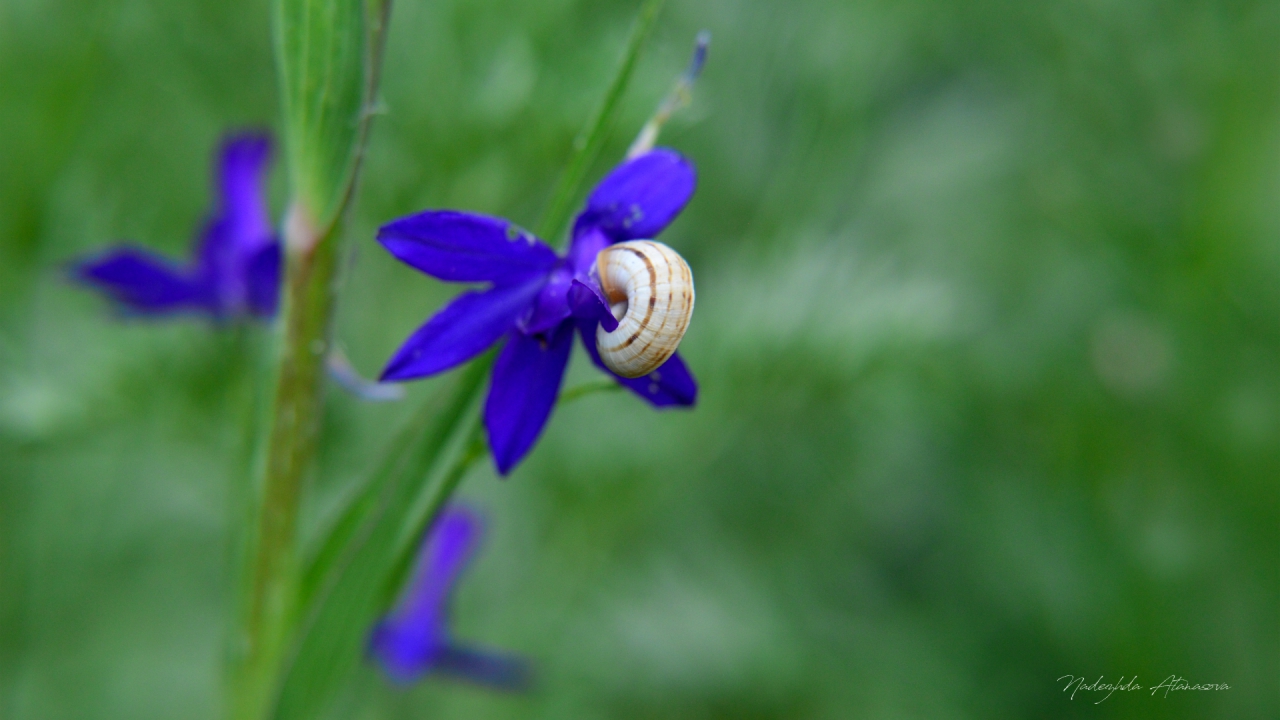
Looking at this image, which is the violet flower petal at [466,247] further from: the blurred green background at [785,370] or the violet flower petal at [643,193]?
the blurred green background at [785,370]

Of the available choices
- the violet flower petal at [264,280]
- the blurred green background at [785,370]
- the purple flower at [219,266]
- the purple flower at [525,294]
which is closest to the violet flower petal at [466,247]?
the purple flower at [525,294]

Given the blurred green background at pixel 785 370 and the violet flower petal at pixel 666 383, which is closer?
the violet flower petal at pixel 666 383

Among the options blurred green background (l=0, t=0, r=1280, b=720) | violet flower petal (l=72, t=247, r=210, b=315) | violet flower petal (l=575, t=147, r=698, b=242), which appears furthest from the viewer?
blurred green background (l=0, t=0, r=1280, b=720)

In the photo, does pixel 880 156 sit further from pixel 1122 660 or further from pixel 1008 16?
pixel 1122 660

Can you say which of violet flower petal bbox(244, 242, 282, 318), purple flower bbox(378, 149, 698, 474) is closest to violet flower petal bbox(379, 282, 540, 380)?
purple flower bbox(378, 149, 698, 474)

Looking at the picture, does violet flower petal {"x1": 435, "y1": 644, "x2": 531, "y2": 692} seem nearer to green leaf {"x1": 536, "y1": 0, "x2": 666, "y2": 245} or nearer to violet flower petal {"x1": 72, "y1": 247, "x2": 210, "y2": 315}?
violet flower petal {"x1": 72, "y1": 247, "x2": 210, "y2": 315}

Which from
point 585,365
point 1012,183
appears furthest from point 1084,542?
point 585,365

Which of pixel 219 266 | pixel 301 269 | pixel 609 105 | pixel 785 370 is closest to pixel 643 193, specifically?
pixel 609 105
